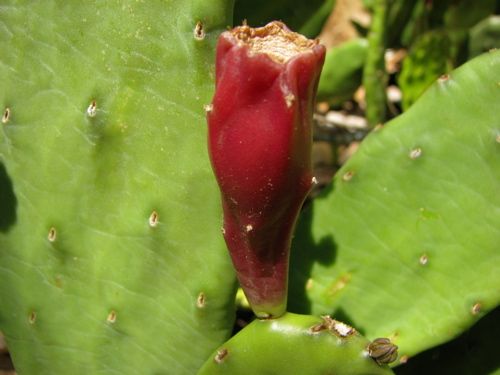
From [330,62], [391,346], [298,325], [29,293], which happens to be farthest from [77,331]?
[330,62]

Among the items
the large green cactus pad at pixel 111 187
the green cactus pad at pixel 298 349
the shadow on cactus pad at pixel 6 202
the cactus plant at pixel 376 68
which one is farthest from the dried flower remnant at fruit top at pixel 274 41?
the cactus plant at pixel 376 68

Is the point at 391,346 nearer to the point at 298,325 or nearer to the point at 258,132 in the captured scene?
the point at 298,325

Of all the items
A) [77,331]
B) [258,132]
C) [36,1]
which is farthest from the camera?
[77,331]

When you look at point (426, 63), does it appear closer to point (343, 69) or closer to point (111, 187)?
point (343, 69)

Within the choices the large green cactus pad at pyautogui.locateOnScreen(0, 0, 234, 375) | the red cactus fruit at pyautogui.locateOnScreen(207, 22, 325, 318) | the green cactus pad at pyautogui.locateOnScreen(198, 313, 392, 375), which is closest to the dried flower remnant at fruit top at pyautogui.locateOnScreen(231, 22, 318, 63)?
the red cactus fruit at pyautogui.locateOnScreen(207, 22, 325, 318)

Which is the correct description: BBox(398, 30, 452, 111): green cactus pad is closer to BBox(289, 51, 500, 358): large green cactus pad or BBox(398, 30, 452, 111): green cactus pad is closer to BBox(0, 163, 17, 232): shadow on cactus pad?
BBox(289, 51, 500, 358): large green cactus pad

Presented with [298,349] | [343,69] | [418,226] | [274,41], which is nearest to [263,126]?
[274,41]

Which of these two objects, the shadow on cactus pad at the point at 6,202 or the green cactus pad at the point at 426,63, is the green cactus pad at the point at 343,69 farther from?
the shadow on cactus pad at the point at 6,202

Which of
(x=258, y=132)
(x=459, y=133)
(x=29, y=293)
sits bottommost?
(x=29, y=293)
